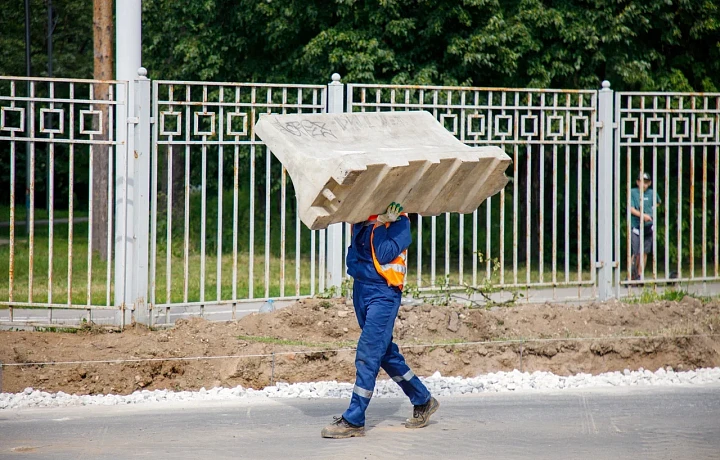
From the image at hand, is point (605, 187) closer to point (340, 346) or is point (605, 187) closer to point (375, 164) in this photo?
point (340, 346)

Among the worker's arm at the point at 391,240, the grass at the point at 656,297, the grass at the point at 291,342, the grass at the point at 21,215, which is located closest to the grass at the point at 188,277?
the grass at the point at 656,297

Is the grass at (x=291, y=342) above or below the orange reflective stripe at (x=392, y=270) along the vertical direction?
below

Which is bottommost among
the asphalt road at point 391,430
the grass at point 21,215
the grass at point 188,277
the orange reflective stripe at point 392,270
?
the asphalt road at point 391,430

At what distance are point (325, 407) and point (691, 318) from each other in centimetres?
460

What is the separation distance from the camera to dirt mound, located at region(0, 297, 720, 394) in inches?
322

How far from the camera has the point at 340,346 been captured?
8938 millimetres

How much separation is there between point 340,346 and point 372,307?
7.57 feet

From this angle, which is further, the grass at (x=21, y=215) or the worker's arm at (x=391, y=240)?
the grass at (x=21, y=215)

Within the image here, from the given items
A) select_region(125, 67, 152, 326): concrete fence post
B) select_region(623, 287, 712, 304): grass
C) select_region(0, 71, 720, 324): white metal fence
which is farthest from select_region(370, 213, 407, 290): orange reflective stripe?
select_region(623, 287, 712, 304): grass

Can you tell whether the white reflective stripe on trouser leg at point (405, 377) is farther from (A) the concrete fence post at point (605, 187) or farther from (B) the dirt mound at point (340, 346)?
(A) the concrete fence post at point (605, 187)

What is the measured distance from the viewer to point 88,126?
31.6 m

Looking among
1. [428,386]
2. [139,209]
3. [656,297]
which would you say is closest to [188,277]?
[139,209]

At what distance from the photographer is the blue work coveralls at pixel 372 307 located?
21.8 feet

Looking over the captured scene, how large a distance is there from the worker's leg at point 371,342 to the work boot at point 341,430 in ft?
0.15
